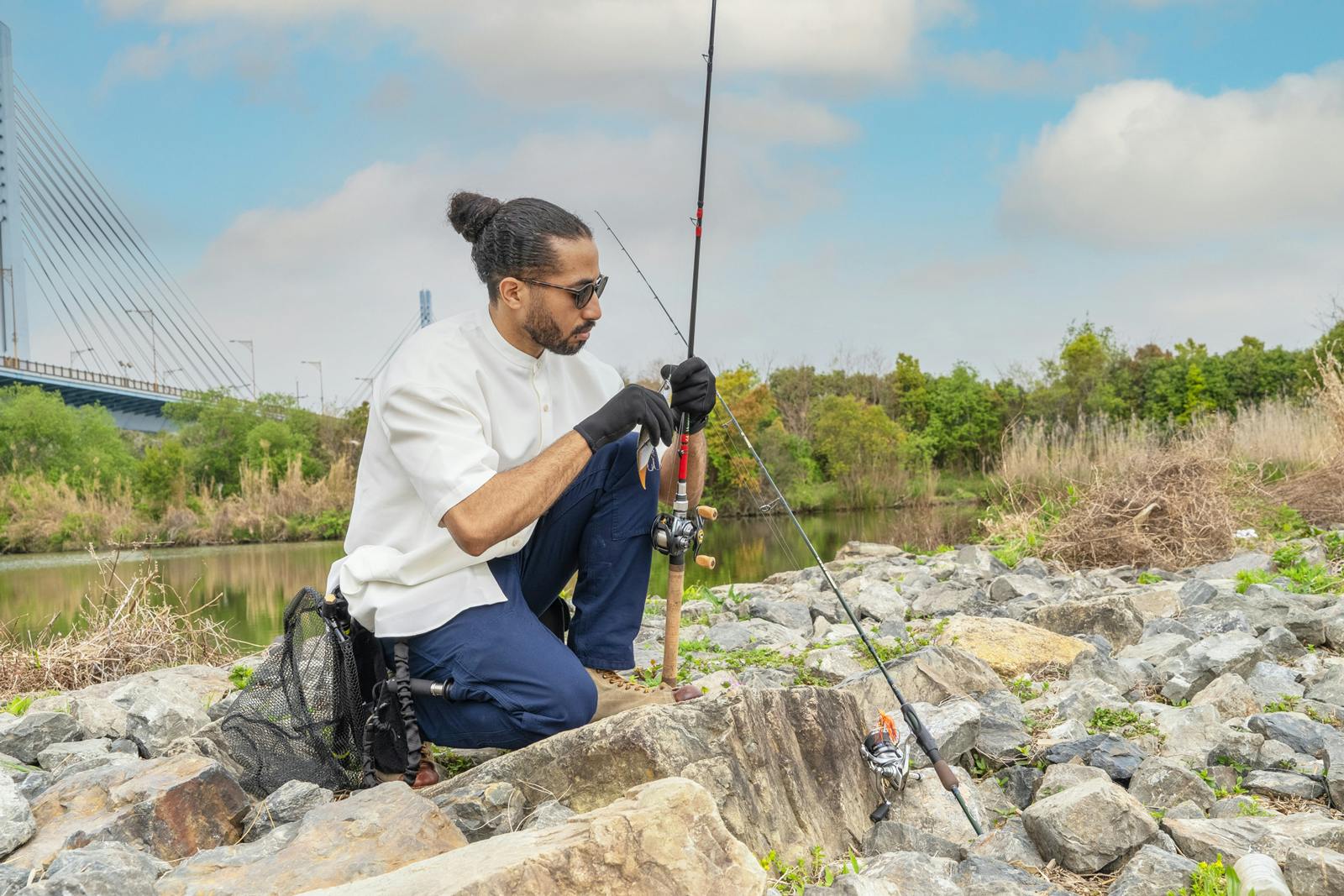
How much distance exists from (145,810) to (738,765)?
1169mm

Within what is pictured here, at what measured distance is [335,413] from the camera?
28.4 m

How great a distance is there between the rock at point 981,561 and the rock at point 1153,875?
4.53 meters

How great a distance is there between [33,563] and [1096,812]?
16.3 m

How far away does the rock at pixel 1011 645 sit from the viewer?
3.50m

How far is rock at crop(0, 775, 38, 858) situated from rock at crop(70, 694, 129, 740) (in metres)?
1.03

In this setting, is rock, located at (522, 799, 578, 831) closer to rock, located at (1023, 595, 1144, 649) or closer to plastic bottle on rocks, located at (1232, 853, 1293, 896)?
plastic bottle on rocks, located at (1232, 853, 1293, 896)

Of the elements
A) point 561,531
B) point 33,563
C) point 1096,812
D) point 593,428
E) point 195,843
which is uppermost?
point 593,428

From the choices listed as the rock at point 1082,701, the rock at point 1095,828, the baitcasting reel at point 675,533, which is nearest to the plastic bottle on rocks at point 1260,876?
the rock at point 1095,828

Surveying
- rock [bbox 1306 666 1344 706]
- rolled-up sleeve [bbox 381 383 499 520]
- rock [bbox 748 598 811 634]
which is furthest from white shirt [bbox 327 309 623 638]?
rock [bbox 748 598 811 634]

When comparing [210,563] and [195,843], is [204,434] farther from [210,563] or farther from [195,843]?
[195,843]

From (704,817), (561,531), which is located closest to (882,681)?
(561,531)

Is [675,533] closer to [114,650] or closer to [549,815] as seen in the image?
[549,815]

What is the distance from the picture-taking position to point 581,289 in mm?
2598

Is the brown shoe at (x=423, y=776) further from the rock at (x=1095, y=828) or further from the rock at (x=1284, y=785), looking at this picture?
the rock at (x=1284, y=785)
